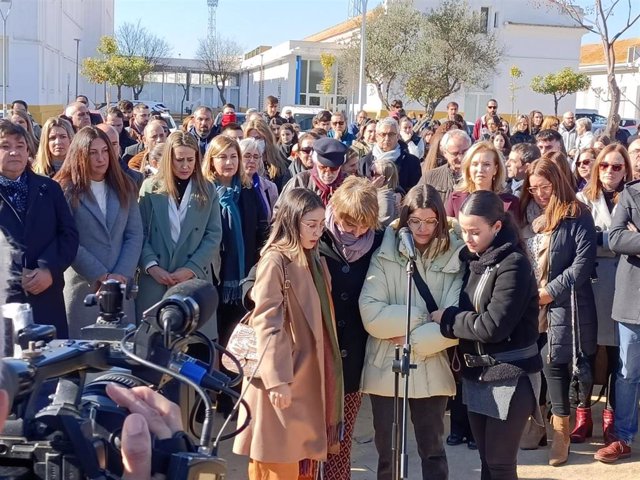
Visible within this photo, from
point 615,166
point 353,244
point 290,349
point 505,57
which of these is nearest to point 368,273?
point 353,244

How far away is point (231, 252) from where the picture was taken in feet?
19.7

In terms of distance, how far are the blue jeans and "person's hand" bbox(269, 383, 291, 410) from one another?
2446mm

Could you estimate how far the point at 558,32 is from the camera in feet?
152

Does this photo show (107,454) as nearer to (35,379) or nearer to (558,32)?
(35,379)

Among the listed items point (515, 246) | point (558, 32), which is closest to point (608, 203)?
point (515, 246)

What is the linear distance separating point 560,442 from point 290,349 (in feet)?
7.32

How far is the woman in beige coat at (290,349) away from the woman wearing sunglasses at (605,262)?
2100 millimetres

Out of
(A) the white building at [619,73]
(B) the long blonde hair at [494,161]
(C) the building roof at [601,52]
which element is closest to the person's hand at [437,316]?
(B) the long blonde hair at [494,161]

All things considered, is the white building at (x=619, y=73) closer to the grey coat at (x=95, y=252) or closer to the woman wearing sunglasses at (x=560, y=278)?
the woman wearing sunglasses at (x=560, y=278)

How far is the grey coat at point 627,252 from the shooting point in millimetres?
5230

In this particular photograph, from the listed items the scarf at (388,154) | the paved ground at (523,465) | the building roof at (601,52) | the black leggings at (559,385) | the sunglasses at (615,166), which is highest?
the building roof at (601,52)

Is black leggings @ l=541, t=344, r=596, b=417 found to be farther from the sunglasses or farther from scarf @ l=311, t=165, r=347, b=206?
scarf @ l=311, t=165, r=347, b=206

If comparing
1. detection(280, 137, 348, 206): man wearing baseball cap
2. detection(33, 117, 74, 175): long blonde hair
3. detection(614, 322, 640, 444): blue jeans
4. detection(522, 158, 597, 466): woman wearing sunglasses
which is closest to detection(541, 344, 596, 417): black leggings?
detection(522, 158, 597, 466): woman wearing sunglasses

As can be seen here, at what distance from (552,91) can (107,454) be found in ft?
122
